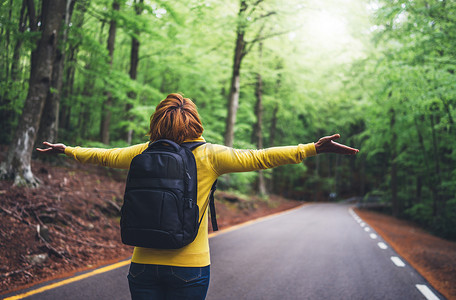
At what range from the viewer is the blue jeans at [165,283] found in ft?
6.09

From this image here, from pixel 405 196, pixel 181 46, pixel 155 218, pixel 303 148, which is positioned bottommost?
pixel 405 196

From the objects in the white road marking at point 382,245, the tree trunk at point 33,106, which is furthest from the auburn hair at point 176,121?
the white road marking at point 382,245

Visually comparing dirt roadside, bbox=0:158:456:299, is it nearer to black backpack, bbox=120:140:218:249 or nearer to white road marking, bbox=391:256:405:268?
white road marking, bbox=391:256:405:268

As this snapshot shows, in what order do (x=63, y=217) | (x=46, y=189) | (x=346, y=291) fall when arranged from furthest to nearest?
(x=46, y=189) < (x=63, y=217) < (x=346, y=291)

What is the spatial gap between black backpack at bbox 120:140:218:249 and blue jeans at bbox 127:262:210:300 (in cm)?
14

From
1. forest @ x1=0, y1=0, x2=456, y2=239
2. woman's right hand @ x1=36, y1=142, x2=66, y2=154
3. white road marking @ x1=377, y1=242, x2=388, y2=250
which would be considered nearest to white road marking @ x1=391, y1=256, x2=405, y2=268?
white road marking @ x1=377, y1=242, x2=388, y2=250

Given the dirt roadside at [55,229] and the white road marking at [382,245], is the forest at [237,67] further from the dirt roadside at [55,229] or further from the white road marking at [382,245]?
the white road marking at [382,245]

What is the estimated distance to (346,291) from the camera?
505cm

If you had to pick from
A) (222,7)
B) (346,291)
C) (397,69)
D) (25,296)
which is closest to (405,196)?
(397,69)

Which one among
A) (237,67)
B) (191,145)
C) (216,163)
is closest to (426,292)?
(216,163)

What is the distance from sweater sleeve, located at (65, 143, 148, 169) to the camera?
2.20m

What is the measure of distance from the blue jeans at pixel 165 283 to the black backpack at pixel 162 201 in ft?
0.46

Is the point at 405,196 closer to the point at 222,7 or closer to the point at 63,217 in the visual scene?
the point at 222,7

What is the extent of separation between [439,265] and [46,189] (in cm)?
896
